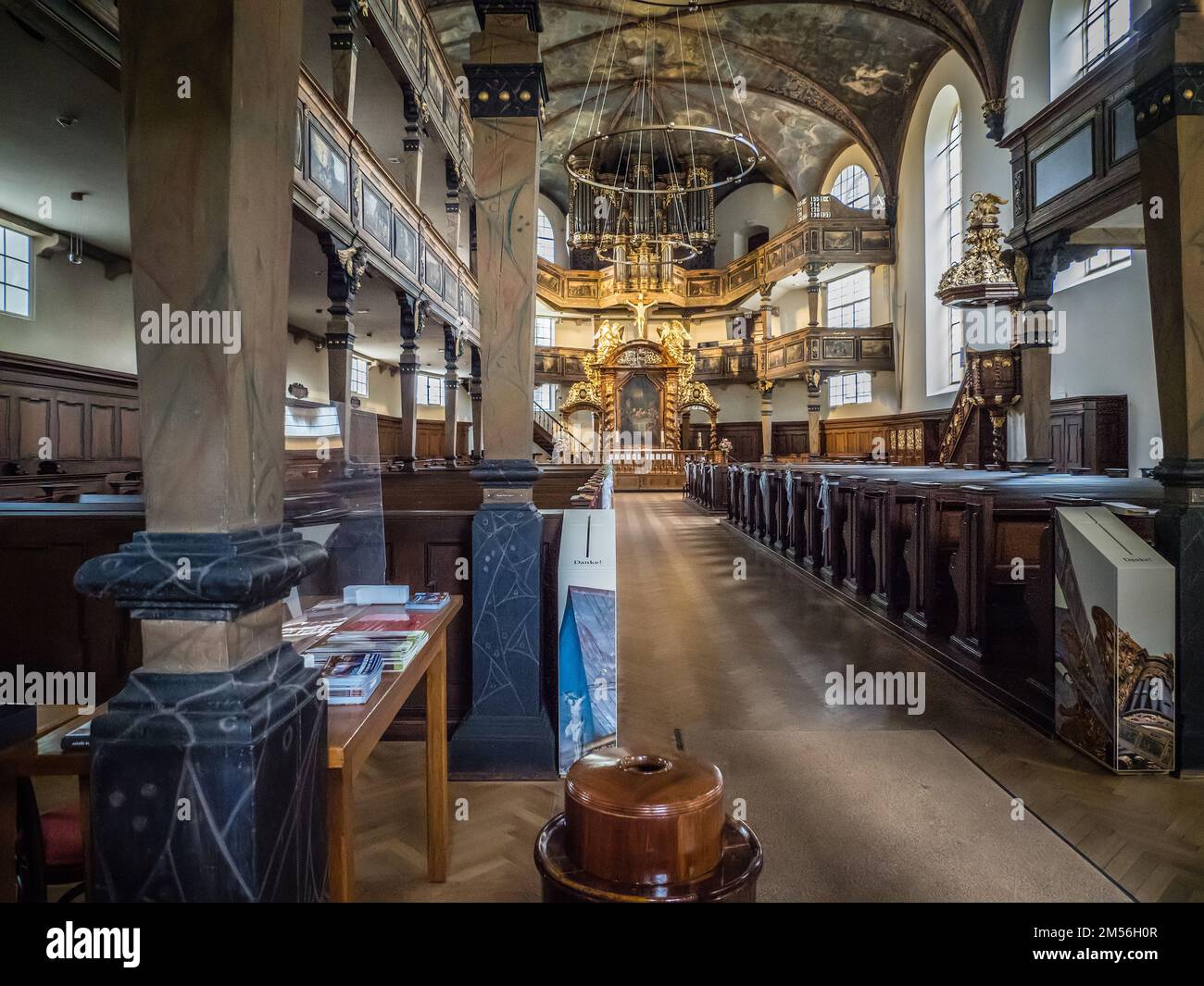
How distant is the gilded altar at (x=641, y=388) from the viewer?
21172 mm

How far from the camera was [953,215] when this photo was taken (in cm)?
1463

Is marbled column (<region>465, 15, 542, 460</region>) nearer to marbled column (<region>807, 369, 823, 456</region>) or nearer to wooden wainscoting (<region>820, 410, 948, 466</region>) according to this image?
wooden wainscoting (<region>820, 410, 948, 466</region>)

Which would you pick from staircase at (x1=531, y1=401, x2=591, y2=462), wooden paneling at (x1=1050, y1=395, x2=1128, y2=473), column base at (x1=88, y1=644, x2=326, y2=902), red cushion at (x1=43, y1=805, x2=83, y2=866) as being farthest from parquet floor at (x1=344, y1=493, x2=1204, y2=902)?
staircase at (x1=531, y1=401, x2=591, y2=462)

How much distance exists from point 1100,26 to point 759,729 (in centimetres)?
1117

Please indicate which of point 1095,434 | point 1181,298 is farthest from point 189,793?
point 1095,434

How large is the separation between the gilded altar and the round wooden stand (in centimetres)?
2045

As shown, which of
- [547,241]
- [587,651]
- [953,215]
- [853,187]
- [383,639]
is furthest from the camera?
[547,241]

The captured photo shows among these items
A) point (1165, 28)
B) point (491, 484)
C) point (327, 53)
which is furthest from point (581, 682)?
point (327, 53)

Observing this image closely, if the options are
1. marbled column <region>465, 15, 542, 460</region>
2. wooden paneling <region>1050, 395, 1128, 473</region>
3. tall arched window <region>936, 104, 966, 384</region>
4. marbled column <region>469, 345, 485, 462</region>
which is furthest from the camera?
marbled column <region>469, 345, 485, 462</region>

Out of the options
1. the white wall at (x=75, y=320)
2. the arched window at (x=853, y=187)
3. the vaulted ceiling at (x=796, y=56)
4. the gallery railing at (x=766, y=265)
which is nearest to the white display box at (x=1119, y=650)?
the white wall at (x=75, y=320)

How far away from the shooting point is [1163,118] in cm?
318

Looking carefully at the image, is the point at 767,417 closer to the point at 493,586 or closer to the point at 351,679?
the point at 493,586

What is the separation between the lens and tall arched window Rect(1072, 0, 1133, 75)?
8922 millimetres
